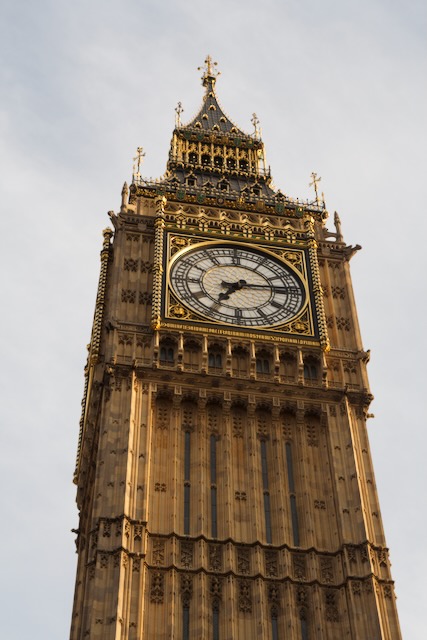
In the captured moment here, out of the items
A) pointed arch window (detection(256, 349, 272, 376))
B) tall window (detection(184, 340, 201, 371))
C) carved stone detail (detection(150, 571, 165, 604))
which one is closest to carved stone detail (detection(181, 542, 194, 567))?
carved stone detail (detection(150, 571, 165, 604))

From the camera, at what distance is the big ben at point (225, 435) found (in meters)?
35.7

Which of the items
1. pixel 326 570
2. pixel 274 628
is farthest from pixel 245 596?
pixel 326 570

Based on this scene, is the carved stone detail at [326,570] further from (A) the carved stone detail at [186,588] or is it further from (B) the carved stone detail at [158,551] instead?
(B) the carved stone detail at [158,551]

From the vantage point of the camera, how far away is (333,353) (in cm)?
4434

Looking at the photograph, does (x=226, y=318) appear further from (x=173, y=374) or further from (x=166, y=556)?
(x=166, y=556)

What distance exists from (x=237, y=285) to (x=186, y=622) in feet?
48.5

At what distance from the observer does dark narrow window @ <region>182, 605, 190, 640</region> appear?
1363 inches

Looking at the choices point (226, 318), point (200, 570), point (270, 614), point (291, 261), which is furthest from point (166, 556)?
point (291, 261)

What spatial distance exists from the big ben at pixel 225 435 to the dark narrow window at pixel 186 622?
0.04 metres

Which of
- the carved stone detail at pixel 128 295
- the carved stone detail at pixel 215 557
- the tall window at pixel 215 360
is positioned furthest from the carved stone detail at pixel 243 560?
the carved stone detail at pixel 128 295

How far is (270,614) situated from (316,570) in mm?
2118

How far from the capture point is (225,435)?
4097 cm

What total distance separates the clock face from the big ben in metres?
0.07

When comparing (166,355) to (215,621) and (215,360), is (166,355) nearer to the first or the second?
(215,360)
